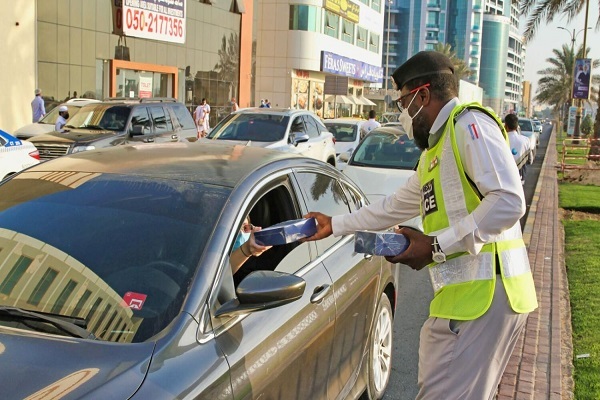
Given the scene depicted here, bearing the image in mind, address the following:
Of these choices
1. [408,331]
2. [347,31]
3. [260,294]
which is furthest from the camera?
[347,31]

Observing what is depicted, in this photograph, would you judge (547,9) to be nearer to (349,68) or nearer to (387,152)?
(387,152)

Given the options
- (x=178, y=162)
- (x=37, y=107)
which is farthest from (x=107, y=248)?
(x=37, y=107)

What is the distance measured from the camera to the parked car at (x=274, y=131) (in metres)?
13.7

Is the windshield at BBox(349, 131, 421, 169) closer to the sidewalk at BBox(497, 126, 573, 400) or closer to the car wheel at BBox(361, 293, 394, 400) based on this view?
the sidewalk at BBox(497, 126, 573, 400)

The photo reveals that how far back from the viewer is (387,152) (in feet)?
36.8

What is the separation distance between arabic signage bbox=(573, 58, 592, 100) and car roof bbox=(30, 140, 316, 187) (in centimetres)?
3782

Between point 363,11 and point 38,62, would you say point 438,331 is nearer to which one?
point 38,62

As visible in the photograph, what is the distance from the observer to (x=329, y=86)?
151ft

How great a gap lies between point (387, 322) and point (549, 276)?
12.9ft

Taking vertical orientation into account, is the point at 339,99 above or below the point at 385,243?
above

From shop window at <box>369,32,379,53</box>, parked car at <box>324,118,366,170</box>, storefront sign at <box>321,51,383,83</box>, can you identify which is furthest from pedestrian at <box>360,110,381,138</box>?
shop window at <box>369,32,379,53</box>

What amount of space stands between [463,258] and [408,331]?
136 inches

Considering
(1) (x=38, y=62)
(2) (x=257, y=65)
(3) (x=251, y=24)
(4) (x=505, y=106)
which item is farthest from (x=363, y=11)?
(4) (x=505, y=106)

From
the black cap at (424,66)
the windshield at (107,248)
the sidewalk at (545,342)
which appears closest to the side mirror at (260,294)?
the windshield at (107,248)
